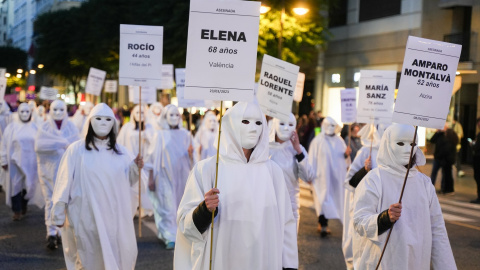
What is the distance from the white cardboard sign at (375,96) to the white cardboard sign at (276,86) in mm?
1917

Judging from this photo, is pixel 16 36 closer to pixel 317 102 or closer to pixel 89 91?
pixel 317 102

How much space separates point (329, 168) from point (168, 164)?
2.93 metres

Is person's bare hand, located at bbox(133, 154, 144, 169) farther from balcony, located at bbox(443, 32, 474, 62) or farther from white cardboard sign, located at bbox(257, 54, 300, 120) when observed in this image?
balcony, located at bbox(443, 32, 474, 62)

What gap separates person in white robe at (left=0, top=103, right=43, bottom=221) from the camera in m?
12.9

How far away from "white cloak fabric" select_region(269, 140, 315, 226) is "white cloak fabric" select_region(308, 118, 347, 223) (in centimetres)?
311

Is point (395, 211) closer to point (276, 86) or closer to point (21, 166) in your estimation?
point (276, 86)

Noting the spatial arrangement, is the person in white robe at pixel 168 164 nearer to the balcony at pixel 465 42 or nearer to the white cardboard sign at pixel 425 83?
the white cardboard sign at pixel 425 83

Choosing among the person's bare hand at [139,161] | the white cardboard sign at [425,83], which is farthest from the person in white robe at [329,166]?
the white cardboard sign at [425,83]

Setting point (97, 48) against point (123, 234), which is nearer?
point (123, 234)

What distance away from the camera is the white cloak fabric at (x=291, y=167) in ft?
30.6

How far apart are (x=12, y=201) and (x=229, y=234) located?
8641mm

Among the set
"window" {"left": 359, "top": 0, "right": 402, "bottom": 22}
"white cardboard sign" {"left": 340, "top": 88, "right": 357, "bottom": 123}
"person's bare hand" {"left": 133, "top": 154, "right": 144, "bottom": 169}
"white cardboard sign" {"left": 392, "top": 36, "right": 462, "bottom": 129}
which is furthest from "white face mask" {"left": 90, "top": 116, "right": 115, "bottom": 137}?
"window" {"left": 359, "top": 0, "right": 402, "bottom": 22}

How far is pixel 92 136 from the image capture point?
7590 millimetres


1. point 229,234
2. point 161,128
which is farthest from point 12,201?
point 229,234
